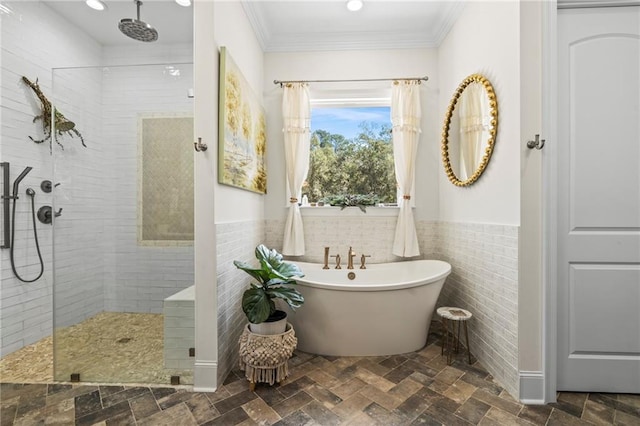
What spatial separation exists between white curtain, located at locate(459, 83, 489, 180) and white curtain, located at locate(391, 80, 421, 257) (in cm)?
47

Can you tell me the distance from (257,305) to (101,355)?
1330 mm

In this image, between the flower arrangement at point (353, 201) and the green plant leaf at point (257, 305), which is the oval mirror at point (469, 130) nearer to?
the flower arrangement at point (353, 201)

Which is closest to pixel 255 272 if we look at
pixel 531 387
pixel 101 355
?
pixel 101 355

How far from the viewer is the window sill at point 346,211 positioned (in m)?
2.92

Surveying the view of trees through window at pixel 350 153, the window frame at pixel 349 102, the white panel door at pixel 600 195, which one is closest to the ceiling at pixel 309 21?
the window frame at pixel 349 102

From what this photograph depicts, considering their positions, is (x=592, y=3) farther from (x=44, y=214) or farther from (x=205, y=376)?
(x=44, y=214)

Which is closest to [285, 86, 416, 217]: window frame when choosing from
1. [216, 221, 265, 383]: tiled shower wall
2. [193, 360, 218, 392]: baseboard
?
[216, 221, 265, 383]: tiled shower wall

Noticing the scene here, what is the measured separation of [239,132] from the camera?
81.7 inches

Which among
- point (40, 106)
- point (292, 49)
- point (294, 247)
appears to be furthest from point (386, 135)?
point (40, 106)

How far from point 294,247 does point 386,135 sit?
5.24 feet

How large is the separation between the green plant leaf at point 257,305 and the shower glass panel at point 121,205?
0.79m

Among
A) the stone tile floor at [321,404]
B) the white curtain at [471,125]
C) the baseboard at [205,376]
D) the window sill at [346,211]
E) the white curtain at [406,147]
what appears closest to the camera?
the stone tile floor at [321,404]

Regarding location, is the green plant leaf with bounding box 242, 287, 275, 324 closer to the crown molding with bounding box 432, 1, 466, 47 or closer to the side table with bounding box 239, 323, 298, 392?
the side table with bounding box 239, 323, 298, 392

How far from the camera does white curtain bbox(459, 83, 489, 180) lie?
2109 mm
